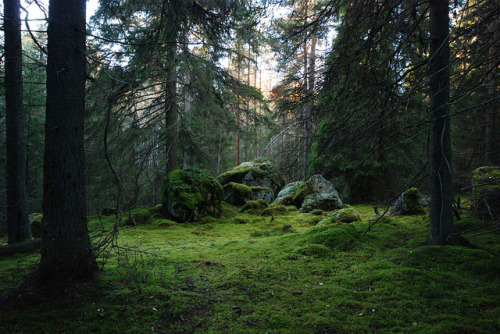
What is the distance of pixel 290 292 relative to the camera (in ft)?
10.5

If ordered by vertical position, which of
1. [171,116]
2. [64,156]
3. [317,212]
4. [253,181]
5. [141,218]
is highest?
[171,116]

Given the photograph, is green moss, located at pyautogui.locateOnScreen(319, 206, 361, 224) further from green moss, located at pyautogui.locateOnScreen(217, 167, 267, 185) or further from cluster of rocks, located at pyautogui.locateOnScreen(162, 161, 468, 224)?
green moss, located at pyautogui.locateOnScreen(217, 167, 267, 185)

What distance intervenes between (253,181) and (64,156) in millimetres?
10764

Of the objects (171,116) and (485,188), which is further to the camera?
(171,116)

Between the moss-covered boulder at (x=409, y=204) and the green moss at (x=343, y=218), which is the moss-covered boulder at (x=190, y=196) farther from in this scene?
the moss-covered boulder at (x=409, y=204)

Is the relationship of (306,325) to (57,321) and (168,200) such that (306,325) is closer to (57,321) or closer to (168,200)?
(57,321)

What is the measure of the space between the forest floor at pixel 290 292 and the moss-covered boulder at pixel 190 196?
346 cm

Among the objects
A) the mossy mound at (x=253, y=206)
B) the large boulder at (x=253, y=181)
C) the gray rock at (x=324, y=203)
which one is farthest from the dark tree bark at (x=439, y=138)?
the large boulder at (x=253, y=181)

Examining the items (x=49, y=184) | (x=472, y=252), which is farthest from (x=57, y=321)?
(x=472, y=252)

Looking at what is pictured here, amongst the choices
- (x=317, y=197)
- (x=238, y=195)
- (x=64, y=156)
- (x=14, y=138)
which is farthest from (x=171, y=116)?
(x=64, y=156)

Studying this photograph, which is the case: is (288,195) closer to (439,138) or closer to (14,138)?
(439,138)

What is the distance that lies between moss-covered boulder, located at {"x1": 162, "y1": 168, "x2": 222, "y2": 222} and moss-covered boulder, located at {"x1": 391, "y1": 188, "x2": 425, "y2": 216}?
5.64m

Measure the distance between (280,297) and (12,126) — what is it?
6465 mm

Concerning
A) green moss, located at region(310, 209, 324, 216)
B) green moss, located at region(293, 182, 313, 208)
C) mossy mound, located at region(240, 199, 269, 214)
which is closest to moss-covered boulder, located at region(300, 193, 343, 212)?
green moss, located at region(310, 209, 324, 216)
